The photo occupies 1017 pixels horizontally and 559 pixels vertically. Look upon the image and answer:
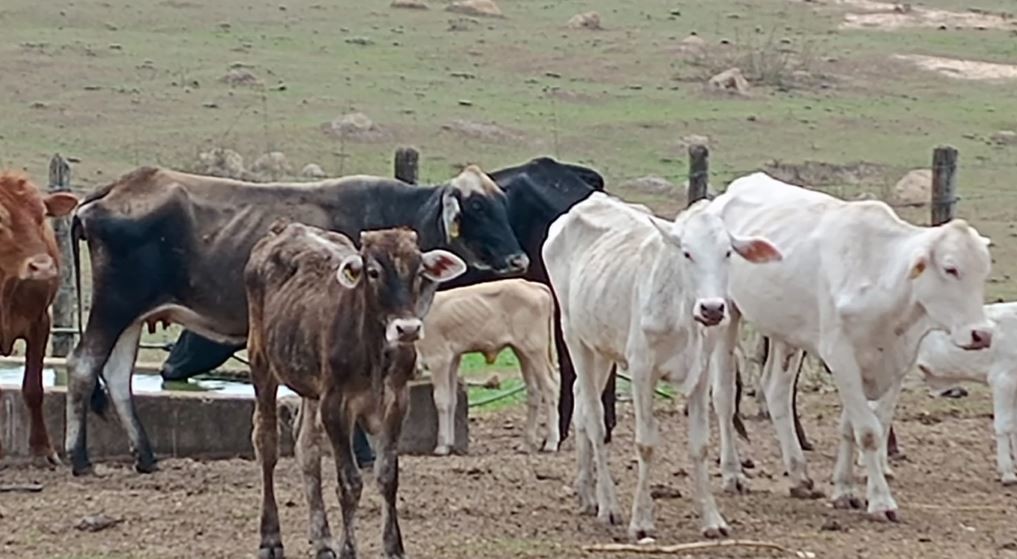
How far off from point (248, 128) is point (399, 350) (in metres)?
21.5

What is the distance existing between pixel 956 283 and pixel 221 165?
15.6m

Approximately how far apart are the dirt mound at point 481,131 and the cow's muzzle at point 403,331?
21542mm

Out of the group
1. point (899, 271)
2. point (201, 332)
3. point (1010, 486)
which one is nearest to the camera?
point (899, 271)

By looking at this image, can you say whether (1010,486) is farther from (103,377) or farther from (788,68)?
(788,68)

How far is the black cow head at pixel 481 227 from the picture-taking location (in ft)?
45.6

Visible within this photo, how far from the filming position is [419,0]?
1747 inches

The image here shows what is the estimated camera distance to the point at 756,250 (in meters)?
10.7

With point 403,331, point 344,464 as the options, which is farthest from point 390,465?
point 403,331

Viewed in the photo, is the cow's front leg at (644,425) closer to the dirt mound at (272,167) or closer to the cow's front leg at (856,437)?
the cow's front leg at (856,437)

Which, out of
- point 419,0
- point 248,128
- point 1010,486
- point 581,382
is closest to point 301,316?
point 581,382

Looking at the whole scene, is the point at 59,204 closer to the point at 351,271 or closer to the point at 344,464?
the point at 351,271

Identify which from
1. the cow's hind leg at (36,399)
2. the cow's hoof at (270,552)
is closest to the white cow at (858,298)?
the cow's hoof at (270,552)

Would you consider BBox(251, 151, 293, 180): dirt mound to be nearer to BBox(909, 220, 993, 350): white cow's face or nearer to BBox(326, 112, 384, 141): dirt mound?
BBox(326, 112, 384, 141): dirt mound

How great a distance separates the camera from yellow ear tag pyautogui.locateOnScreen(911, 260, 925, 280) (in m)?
11.2
